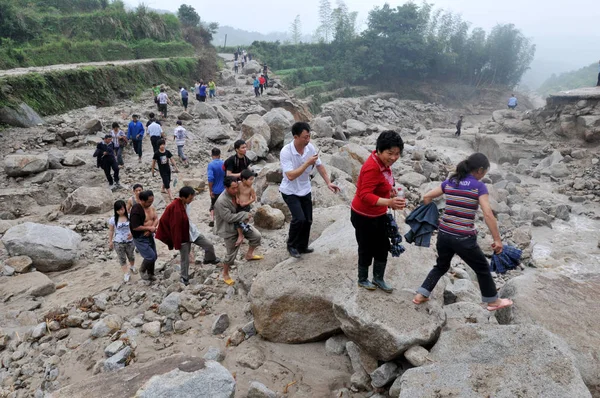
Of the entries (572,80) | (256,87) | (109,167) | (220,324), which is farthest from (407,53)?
(572,80)

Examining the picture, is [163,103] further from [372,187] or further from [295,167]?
[372,187]

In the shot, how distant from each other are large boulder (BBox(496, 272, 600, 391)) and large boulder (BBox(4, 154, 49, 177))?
1129cm

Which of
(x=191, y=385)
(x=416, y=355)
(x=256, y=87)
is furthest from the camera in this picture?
(x=256, y=87)

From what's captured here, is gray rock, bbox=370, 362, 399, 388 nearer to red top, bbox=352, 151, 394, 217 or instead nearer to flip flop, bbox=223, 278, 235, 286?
red top, bbox=352, 151, 394, 217

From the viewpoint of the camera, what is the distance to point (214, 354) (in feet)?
12.4

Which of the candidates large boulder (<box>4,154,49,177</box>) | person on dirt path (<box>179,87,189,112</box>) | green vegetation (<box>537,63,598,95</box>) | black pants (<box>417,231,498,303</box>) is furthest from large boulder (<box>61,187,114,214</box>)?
green vegetation (<box>537,63,598,95</box>)

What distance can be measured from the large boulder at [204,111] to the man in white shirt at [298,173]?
13303 millimetres

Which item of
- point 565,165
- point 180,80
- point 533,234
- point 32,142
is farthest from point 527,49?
point 32,142

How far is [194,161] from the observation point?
12.3m

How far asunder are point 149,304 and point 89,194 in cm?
497

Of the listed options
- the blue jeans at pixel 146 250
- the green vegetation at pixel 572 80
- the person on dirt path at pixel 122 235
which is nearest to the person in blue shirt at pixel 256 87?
the person on dirt path at pixel 122 235

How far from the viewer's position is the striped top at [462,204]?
3.22 m

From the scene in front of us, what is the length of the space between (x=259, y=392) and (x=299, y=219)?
189cm

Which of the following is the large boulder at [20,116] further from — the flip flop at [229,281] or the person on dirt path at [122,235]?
the flip flop at [229,281]
